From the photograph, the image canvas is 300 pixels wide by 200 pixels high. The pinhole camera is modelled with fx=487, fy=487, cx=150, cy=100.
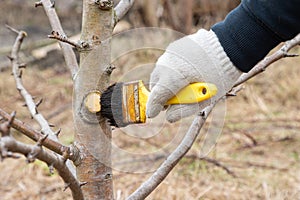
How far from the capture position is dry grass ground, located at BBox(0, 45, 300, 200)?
234 centimetres

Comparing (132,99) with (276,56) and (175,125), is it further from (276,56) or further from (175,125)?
(175,125)

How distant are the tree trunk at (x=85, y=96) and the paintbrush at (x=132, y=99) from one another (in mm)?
37

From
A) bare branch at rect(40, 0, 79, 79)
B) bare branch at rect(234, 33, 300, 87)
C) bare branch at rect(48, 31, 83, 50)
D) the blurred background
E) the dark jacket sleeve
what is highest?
bare branch at rect(48, 31, 83, 50)

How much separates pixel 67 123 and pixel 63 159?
8.59 feet

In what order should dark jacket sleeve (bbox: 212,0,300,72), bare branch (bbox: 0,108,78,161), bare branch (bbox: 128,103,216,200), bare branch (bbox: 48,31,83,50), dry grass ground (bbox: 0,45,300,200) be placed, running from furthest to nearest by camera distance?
dry grass ground (bbox: 0,45,300,200) < bare branch (bbox: 128,103,216,200) < dark jacket sleeve (bbox: 212,0,300,72) < bare branch (bbox: 48,31,83,50) < bare branch (bbox: 0,108,78,161)

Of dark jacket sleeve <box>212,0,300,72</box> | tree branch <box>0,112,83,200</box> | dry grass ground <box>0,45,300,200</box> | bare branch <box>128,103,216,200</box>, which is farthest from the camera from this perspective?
dry grass ground <box>0,45,300,200</box>

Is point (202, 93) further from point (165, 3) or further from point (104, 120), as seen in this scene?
Answer: point (165, 3)

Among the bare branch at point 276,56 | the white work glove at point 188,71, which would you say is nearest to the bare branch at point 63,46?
the white work glove at point 188,71

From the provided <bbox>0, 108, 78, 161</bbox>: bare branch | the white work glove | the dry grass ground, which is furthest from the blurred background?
<bbox>0, 108, 78, 161</bbox>: bare branch

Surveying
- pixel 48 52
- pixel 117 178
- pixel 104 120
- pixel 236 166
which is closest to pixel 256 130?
pixel 236 166

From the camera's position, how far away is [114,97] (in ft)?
4.26

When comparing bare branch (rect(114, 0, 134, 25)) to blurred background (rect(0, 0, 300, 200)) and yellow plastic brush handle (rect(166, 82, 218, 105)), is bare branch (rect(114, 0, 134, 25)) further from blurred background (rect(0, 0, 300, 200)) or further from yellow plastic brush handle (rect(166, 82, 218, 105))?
blurred background (rect(0, 0, 300, 200))

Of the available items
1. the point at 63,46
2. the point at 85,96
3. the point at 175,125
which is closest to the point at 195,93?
the point at 85,96

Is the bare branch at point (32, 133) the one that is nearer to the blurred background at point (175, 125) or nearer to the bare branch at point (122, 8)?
the bare branch at point (122, 8)
